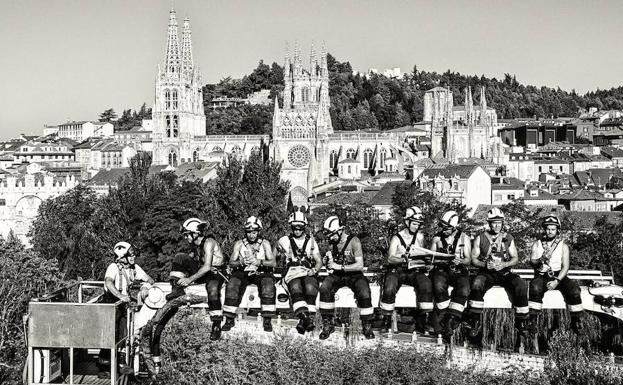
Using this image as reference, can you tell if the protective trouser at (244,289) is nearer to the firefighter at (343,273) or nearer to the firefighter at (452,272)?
the firefighter at (343,273)

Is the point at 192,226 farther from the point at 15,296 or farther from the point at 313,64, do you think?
the point at 313,64

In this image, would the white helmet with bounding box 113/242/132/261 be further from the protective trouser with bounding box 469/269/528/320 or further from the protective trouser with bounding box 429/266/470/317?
the protective trouser with bounding box 469/269/528/320

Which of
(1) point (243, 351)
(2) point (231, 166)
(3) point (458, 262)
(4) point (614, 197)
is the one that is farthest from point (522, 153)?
(3) point (458, 262)

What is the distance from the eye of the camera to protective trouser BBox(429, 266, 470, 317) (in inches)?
516

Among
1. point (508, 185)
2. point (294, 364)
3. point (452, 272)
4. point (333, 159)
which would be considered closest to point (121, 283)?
point (452, 272)

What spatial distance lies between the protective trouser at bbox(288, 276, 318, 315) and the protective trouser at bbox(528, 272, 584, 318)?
3077 millimetres

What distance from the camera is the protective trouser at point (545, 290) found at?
13.1 metres

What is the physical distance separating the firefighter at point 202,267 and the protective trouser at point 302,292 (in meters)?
1.00

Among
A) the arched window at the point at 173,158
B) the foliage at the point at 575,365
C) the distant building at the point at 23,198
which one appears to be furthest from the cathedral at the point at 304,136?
the foliage at the point at 575,365

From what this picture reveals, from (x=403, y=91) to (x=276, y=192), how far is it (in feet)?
391

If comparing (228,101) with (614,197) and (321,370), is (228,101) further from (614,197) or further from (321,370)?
(321,370)

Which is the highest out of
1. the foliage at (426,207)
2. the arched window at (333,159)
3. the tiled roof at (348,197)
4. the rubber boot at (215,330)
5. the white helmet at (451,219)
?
the arched window at (333,159)

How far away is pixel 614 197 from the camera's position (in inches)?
2975

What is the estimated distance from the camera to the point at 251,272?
12.8 meters
